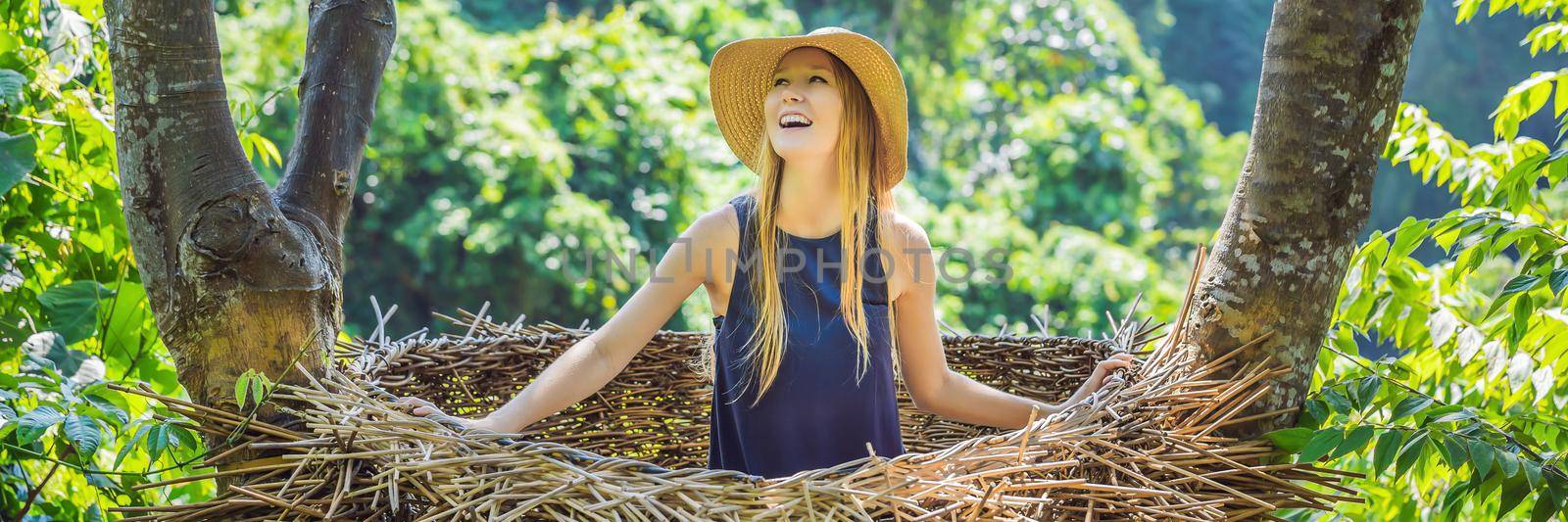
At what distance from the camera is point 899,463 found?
1.34 metres

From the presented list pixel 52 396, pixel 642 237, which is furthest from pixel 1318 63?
pixel 642 237

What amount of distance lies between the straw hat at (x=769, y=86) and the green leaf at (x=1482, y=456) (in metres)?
0.83

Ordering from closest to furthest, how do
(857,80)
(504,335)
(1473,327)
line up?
(857,80) → (1473,327) → (504,335)

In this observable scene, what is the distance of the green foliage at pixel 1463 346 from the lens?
1382 millimetres

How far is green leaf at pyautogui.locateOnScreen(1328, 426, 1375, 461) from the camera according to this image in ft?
4.38

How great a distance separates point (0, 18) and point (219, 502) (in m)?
1.06

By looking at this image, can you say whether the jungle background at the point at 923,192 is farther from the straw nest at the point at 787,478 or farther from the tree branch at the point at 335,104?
the tree branch at the point at 335,104

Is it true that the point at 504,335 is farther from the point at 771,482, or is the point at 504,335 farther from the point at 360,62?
the point at 771,482

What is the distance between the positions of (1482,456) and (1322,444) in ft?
0.53

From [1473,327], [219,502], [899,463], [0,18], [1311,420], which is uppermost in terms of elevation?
[0,18]

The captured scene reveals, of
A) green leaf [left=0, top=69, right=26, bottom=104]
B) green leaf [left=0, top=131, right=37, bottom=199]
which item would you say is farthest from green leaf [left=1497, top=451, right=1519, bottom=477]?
green leaf [left=0, top=69, right=26, bottom=104]

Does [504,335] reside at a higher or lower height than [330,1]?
lower

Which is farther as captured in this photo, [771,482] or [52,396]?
[52,396]

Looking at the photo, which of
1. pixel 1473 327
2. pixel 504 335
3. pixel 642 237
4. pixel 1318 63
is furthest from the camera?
pixel 642 237
